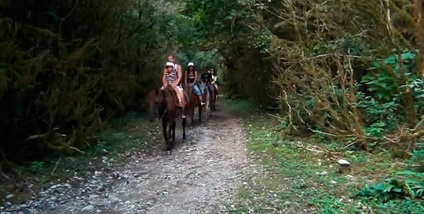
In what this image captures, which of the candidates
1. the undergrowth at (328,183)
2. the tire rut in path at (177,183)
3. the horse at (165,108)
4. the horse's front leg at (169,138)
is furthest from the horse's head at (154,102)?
the undergrowth at (328,183)

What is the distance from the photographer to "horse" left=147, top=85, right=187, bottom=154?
12531mm

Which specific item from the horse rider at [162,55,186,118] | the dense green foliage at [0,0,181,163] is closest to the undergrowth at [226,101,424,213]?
the horse rider at [162,55,186,118]

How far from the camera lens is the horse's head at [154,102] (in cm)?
1245

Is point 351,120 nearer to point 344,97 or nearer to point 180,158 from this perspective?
point 344,97

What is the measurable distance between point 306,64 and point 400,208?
654 cm

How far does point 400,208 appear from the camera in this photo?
269 inches

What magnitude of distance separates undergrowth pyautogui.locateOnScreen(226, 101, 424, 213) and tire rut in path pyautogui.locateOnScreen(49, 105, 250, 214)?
44cm

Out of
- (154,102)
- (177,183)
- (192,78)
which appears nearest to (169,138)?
(154,102)

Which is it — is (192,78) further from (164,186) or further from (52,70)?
(164,186)

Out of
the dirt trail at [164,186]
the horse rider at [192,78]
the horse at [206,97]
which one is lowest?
the dirt trail at [164,186]

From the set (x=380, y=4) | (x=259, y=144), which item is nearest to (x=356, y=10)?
(x=380, y=4)

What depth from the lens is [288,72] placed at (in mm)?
14461

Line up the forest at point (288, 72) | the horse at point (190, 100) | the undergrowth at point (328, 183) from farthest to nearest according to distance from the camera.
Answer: the horse at point (190, 100) → the forest at point (288, 72) → the undergrowth at point (328, 183)

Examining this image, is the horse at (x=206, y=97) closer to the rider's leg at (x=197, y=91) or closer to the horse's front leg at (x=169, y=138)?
the rider's leg at (x=197, y=91)
